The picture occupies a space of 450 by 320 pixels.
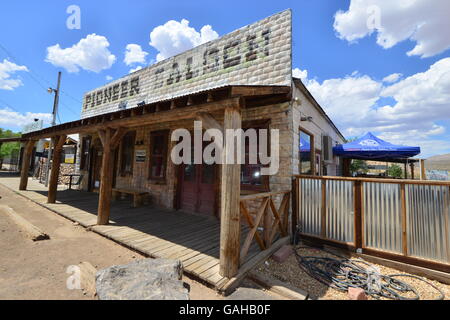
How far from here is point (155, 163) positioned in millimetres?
6996

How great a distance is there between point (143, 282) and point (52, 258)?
85.9 inches

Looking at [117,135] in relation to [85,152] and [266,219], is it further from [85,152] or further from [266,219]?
[85,152]

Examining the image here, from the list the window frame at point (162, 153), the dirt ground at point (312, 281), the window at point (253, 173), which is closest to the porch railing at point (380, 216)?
the dirt ground at point (312, 281)

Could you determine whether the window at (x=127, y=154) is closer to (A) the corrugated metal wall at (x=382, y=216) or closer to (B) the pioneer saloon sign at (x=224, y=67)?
(B) the pioneer saloon sign at (x=224, y=67)

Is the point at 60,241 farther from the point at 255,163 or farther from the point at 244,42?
the point at 244,42

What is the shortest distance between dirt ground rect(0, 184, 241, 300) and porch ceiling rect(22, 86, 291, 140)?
2.60m

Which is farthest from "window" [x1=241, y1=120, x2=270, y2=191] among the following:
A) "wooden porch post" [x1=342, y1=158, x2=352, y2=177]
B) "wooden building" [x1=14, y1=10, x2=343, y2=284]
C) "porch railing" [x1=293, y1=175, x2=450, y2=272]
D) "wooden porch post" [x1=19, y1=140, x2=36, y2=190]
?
"wooden porch post" [x1=19, y1=140, x2=36, y2=190]

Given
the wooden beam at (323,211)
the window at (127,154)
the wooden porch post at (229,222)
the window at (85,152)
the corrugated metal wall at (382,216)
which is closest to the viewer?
the wooden porch post at (229,222)

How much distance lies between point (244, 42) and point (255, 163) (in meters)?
3.62

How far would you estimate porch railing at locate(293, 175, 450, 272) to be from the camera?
2934 millimetres

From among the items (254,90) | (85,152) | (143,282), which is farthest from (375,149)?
(85,152)

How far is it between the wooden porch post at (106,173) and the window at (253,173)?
326 cm

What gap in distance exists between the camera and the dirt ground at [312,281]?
250 cm
